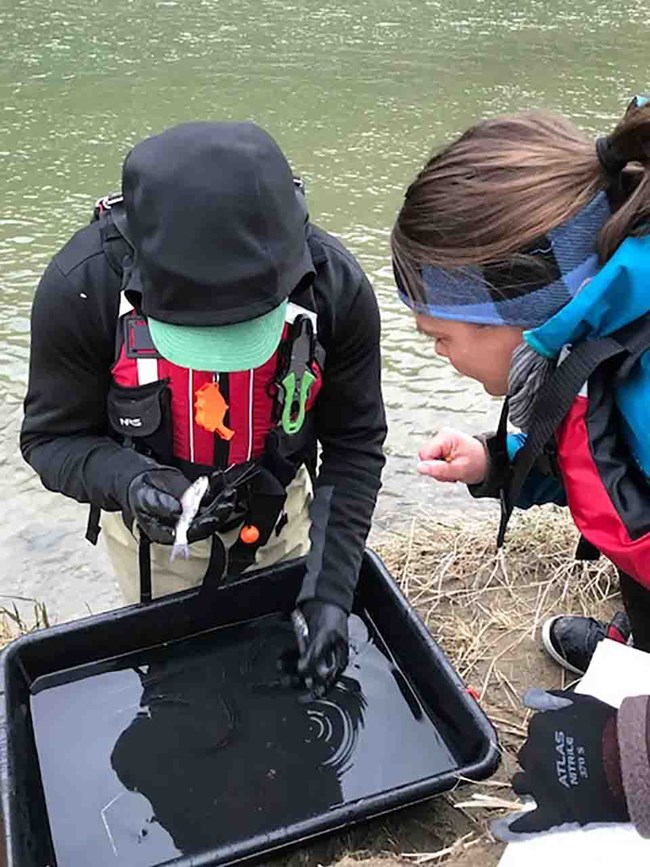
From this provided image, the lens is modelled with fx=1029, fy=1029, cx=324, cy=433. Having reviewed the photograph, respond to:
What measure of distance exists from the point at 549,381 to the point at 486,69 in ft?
26.5

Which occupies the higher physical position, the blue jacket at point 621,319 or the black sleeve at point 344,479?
the blue jacket at point 621,319

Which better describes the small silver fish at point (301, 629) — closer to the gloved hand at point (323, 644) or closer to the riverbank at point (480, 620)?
the gloved hand at point (323, 644)

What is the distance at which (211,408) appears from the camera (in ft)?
7.70

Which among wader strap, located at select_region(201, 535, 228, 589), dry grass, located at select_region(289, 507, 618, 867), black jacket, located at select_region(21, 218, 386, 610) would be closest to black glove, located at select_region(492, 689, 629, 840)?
dry grass, located at select_region(289, 507, 618, 867)

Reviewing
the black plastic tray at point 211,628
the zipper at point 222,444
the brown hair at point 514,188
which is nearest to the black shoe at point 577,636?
the black plastic tray at point 211,628

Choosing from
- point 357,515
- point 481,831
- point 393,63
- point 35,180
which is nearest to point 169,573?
point 357,515

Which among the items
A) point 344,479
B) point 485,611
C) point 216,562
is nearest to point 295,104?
point 485,611

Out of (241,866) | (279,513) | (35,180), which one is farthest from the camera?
(35,180)

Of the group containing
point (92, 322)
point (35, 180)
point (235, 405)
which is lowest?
point (35, 180)

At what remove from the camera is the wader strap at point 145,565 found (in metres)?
2.61

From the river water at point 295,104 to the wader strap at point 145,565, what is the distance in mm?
1142

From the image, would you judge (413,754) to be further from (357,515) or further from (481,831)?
(357,515)

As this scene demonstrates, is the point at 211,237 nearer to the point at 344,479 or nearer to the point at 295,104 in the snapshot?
the point at 344,479

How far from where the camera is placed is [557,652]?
9.07ft
